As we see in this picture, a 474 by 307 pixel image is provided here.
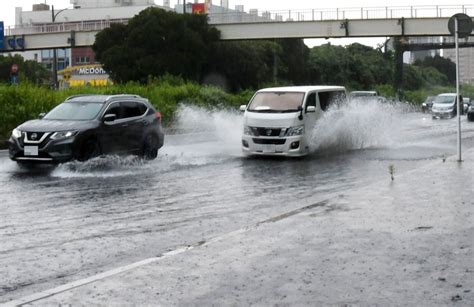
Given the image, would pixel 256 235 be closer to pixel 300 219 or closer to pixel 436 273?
pixel 300 219

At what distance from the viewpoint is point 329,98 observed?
73.7 ft

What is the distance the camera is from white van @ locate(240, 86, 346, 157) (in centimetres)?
2056

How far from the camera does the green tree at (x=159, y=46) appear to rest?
7050 centimetres

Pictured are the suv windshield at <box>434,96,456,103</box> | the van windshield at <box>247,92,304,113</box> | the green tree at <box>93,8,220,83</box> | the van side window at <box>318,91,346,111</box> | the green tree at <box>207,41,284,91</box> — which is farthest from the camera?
the green tree at <box>207,41,284,91</box>

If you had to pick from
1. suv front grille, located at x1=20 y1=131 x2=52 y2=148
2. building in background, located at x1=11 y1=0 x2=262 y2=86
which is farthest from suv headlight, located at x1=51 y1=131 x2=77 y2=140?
building in background, located at x1=11 y1=0 x2=262 y2=86

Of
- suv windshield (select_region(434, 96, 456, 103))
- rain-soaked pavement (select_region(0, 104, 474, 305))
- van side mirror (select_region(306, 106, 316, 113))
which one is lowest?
rain-soaked pavement (select_region(0, 104, 474, 305))

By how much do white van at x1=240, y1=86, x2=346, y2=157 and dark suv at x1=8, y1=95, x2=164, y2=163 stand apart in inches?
98.9

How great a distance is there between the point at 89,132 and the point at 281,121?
5197mm

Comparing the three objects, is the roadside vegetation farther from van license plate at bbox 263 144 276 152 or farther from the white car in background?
the white car in background

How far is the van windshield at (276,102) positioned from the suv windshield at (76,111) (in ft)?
14.5

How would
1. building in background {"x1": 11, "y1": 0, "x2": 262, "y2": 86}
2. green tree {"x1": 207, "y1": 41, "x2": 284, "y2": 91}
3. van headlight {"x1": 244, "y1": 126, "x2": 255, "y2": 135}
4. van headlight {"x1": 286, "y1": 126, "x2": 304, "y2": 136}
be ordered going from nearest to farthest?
van headlight {"x1": 286, "y1": 126, "x2": 304, "y2": 136} < van headlight {"x1": 244, "y1": 126, "x2": 255, "y2": 135} < green tree {"x1": 207, "y1": 41, "x2": 284, "y2": 91} < building in background {"x1": 11, "y1": 0, "x2": 262, "y2": 86}

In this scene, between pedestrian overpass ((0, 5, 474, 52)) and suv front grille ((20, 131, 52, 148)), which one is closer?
suv front grille ((20, 131, 52, 148))

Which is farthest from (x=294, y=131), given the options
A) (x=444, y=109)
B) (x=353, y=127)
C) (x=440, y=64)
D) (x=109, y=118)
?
(x=440, y=64)

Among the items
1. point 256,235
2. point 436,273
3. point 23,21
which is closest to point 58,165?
point 256,235
